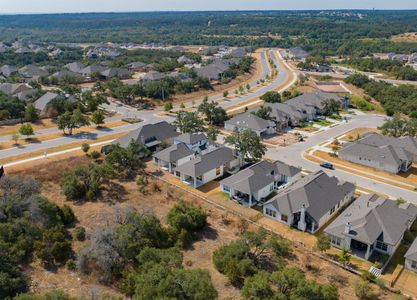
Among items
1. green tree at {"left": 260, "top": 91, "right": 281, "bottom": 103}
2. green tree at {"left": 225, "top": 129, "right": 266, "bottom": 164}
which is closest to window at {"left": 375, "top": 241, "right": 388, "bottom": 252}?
green tree at {"left": 225, "top": 129, "right": 266, "bottom": 164}

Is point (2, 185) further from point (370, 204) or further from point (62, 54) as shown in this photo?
point (62, 54)

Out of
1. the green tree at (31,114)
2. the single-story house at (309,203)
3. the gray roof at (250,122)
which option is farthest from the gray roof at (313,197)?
the green tree at (31,114)

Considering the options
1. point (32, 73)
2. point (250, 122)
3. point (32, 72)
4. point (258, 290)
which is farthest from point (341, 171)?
point (32, 72)

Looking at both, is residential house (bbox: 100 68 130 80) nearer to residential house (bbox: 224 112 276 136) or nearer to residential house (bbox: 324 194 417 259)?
residential house (bbox: 224 112 276 136)

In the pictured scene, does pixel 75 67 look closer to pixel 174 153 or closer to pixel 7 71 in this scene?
pixel 7 71

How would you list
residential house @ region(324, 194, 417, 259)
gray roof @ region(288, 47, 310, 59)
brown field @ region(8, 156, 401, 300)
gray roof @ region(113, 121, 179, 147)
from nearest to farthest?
brown field @ region(8, 156, 401, 300)
residential house @ region(324, 194, 417, 259)
gray roof @ region(113, 121, 179, 147)
gray roof @ region(288, 47, 310, 59)

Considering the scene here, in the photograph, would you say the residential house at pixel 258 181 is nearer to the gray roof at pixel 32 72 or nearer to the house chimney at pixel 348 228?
the house chimney at pixel 348 228
